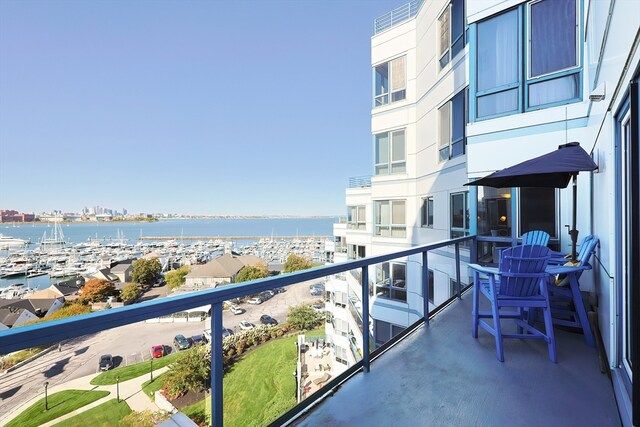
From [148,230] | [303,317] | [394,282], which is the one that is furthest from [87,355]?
[148,230]

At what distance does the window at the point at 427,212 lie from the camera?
940 centimetres

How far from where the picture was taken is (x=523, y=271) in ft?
9.33

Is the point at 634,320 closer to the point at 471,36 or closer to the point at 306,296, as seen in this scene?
the point at 306,296

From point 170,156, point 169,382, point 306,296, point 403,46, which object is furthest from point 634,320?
point 170,156

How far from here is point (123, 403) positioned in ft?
3.61

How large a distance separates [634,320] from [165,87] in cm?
5251

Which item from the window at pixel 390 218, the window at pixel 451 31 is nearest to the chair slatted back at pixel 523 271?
the window at pixel 451 31

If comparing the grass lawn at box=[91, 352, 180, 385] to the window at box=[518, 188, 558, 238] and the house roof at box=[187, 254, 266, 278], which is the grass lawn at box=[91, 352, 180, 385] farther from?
the window at box=[518, 188, 558, 238]

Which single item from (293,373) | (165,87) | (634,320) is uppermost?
(165,87)

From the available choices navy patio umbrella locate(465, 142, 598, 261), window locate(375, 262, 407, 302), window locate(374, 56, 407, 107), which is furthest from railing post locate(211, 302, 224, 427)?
window locate(374, 56, 407, 107)

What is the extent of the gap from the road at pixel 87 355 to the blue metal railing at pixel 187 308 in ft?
0.12

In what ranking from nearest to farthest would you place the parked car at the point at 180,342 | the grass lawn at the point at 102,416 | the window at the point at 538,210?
the grass lawn at the point at 102,416 → the parked car at the point at 180,342 → the window at the point at 538,210

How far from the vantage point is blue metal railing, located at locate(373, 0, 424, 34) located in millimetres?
10528

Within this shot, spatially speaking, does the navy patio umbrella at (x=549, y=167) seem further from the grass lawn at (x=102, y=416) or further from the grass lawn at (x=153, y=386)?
the grass lawn at (x=102, y=416)
